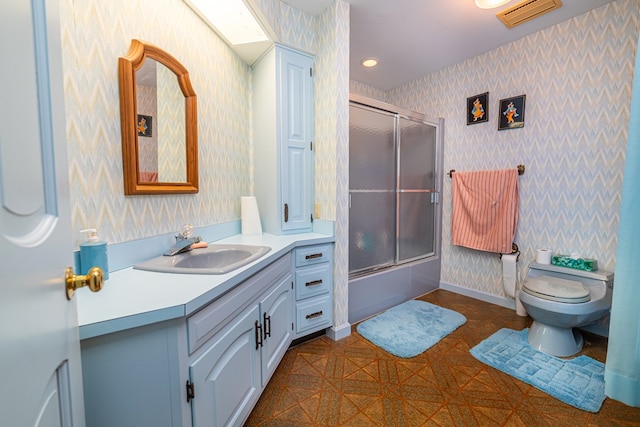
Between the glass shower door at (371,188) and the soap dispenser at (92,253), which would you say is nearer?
the soap dispenser at (92,253)

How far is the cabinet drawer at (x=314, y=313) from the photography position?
186 centimetres

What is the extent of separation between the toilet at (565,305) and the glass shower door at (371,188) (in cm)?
113

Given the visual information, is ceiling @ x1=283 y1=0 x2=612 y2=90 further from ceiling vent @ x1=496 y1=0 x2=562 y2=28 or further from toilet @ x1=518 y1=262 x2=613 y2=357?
toilet @ x1=518 y1=262 x2=613 y2=357

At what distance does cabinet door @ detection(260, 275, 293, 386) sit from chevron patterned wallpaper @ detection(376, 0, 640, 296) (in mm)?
2149

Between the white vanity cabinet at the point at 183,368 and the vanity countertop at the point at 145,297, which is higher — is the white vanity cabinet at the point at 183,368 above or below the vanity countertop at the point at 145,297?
below

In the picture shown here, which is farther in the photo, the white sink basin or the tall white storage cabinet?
the tall white storage cabinet

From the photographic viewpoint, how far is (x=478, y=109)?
8.78ft

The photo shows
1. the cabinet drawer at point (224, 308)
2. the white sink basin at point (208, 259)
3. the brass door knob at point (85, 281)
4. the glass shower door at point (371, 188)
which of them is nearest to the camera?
the brass door knob at point (85, 281)

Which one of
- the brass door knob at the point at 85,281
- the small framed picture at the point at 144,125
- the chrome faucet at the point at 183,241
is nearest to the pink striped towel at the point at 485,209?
the chrome faucet at the point at 183,241

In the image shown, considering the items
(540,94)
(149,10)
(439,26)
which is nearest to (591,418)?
(540,94)

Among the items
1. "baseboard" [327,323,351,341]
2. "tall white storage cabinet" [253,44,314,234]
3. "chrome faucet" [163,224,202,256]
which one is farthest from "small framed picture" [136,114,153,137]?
"baseboard" [327,323,351,341]

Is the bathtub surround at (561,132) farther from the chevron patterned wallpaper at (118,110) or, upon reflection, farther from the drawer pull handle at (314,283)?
the chevron patterned wallpaper at (118,110)

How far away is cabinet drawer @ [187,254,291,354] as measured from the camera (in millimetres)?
846

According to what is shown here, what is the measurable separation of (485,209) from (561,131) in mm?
853
